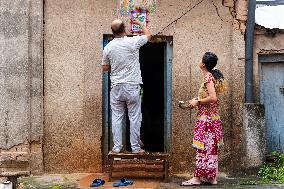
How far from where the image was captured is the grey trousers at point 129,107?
7348 millimetres

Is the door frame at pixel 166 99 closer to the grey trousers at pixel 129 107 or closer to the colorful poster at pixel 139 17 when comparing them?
the colorful poster at pixel 139 17

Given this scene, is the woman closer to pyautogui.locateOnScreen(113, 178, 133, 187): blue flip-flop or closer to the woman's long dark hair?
the woman's long dark hair

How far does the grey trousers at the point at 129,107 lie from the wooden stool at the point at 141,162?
13 cm

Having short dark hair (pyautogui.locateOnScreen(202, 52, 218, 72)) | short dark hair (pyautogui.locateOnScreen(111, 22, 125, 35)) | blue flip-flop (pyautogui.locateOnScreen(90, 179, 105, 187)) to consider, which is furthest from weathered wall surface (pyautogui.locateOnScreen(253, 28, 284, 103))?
blue flip-flop (pyautogui.locateOnScreen(90, 179, 105, 187))

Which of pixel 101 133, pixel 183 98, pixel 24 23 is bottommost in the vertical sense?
pixel 101 133

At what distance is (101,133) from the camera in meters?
8.38

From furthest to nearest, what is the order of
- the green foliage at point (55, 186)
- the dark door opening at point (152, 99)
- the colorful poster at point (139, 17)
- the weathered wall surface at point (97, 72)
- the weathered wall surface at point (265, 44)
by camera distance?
the dark door opening at point (152, 99)
the weathered wall surface at point (265, 44)
the colorful poster at point (139, 17)
the weathered wall surface at point (97, 72)
the green foliage at point (55, 186)

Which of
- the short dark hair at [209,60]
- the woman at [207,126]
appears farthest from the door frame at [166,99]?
the short dark hair at [209,60]

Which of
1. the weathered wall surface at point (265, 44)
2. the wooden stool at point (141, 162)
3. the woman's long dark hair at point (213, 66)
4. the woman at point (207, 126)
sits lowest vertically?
the wooden stool at point (141, 162)

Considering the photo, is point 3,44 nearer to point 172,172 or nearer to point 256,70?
point 172,172

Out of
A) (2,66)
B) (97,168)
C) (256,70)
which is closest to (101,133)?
(97,168)

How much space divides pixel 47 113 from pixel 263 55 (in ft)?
12.7

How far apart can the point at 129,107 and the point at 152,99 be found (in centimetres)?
320

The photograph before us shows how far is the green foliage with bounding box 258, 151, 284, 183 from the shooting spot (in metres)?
7.79
